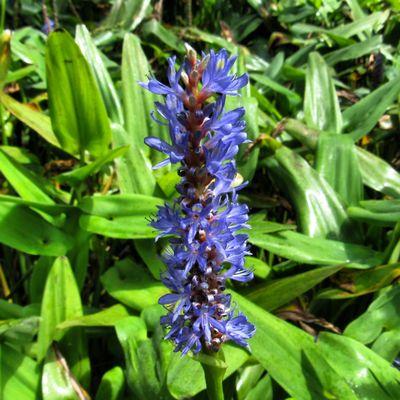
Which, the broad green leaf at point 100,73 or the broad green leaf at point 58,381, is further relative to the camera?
the broad green leaf at point 100,73

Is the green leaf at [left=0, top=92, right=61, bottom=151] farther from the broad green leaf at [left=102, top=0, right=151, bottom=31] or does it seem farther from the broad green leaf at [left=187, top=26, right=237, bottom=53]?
the broad green leaf at [left=102, top=0, right=151, bottom=31]

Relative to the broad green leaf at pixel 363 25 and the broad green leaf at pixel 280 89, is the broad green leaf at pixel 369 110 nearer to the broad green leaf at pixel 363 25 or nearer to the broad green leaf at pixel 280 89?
the broad green leaf at pixel 280 89

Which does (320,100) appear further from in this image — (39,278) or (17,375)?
(17,375)

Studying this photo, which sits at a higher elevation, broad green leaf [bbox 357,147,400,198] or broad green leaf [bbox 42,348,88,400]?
broad green leaf [bbox 357,147,400,198]

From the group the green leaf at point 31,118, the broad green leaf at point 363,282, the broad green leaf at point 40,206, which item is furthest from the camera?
the green leaf at point 31,118

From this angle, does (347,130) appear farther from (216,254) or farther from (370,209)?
(216,254)

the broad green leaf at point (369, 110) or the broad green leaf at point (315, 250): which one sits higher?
the broad green leaf at point (369, 110)

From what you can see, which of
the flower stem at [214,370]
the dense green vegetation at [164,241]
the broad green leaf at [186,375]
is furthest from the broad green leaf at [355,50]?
the flower stem at [214,370]

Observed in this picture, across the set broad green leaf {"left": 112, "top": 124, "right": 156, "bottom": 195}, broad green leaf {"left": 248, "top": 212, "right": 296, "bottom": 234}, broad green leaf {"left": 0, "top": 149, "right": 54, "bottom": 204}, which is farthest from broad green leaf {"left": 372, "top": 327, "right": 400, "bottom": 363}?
broad green leaf {"left": 0, "top": 149, "right": 54, "bottom": 204}
